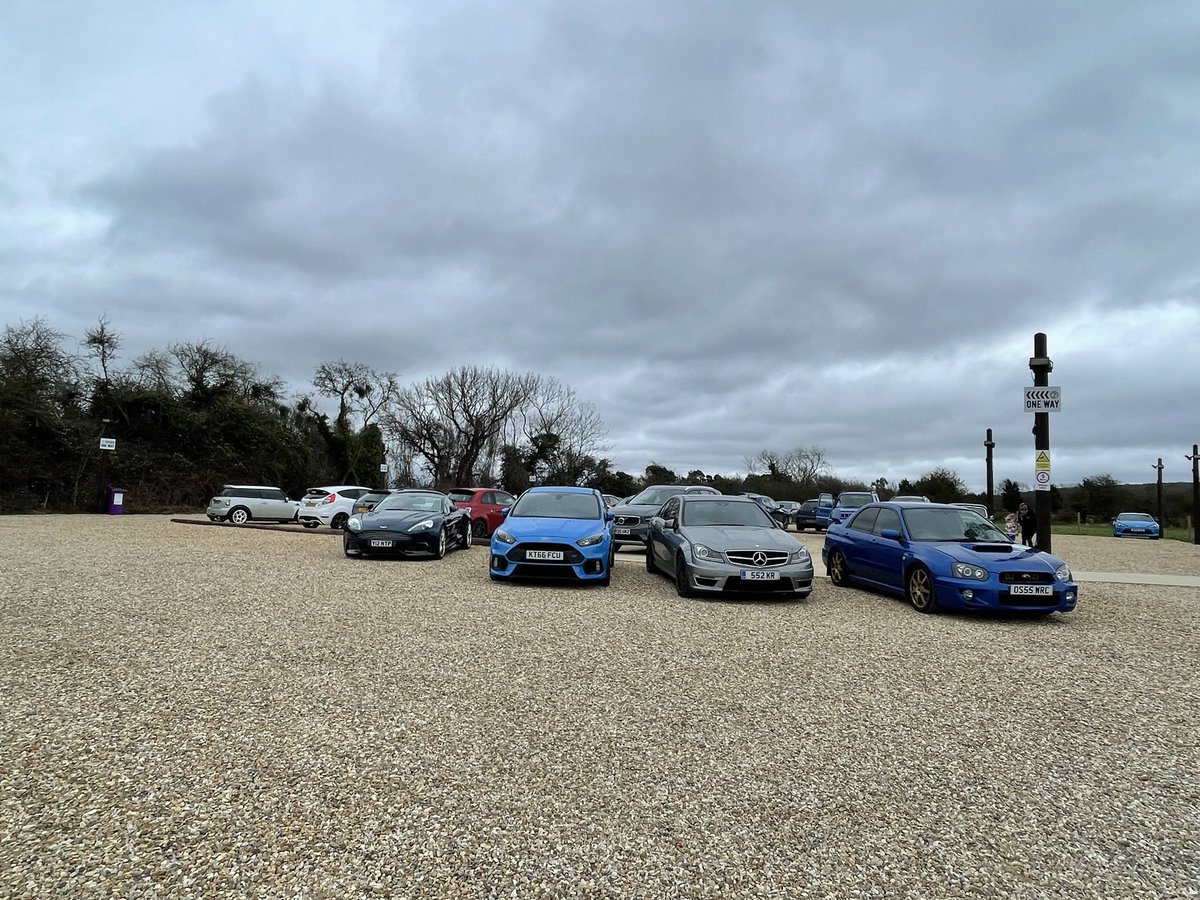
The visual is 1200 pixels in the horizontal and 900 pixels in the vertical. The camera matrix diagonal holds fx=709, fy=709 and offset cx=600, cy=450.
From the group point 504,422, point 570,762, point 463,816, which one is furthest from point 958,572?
point 504,422

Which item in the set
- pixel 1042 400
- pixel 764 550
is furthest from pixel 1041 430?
pixel 764 550

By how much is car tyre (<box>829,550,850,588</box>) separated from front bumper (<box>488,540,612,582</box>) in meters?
3.71

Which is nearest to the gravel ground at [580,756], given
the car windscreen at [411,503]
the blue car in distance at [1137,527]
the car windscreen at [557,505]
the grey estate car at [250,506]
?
the car windscreen at [557,505]

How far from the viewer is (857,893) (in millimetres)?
2574

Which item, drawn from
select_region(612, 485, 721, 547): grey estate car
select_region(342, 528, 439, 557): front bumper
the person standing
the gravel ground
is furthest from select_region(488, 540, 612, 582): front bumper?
the person standing

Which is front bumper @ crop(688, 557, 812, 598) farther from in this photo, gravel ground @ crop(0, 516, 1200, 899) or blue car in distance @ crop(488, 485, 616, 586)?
blue car in distance @ crop(488, 485, 616, 586)

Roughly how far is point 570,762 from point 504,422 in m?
40.0

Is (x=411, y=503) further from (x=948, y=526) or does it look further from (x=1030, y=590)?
(x=1030, y=590)

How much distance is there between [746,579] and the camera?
29.0 feet

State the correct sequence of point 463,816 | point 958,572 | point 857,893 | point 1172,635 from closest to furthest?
point 857,893 → point 463,816 → point 1172,635 → point 958,572

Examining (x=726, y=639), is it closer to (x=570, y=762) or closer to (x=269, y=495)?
(x=570, y=762)

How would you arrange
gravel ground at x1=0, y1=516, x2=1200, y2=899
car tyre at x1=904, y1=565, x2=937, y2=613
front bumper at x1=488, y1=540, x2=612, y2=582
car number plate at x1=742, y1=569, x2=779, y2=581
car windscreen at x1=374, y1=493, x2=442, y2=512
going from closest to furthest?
gravel ground at x1=0, y1=516, x2=1200, y2=899 → car tyre at x1=904, y1=565, x2=937, y2=613 → car number plate at x1=742, y1=569, x2=779, y2=581 → front bumper at x1=488, y1=540, x2=612, y2=582 → car windscreen at x1=374, y1=493, x2=442, y2=512

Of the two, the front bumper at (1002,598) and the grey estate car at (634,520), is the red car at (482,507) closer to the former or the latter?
the grey estate car at (634,520)

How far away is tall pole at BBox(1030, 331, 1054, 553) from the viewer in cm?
1141
